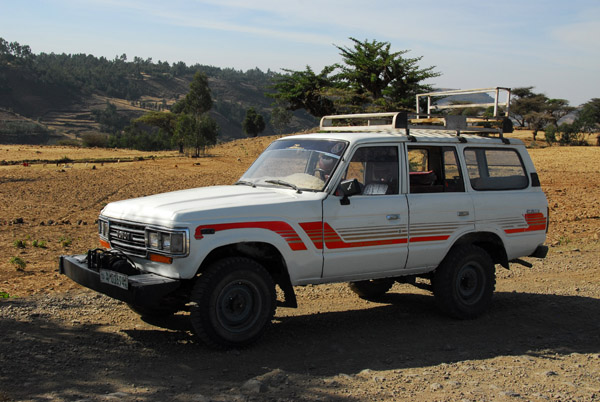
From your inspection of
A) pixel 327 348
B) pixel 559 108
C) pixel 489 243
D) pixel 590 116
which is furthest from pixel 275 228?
pixel 559 108

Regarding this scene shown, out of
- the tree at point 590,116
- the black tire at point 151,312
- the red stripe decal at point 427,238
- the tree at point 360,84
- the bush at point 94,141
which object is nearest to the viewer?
the black tire at point 151,312

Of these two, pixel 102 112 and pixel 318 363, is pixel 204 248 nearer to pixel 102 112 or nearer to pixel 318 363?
pixel 318 363

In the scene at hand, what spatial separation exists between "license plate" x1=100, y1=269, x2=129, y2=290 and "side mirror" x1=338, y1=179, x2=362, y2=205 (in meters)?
2.15

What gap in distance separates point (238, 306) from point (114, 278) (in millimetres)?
1115

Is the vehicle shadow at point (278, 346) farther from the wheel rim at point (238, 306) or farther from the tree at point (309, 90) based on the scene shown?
the tree at point (309, 90)

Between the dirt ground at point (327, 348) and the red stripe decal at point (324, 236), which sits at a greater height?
the red stripe decal at point (324, 236)

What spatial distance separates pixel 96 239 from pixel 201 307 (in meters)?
7.62

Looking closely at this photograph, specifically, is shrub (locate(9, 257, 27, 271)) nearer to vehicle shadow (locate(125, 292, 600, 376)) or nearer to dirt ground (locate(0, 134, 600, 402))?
dirt ground (locate(0, 134, 600, 402))

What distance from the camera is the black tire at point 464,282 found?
22.9 feet

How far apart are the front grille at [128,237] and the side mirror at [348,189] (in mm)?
1899

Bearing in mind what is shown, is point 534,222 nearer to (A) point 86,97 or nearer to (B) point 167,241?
(B) point 167,241

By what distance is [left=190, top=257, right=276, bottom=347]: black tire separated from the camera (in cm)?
548

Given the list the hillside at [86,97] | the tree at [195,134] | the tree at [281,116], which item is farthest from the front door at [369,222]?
the hillside at [86,97]

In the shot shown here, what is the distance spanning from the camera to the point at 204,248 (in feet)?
17.7
